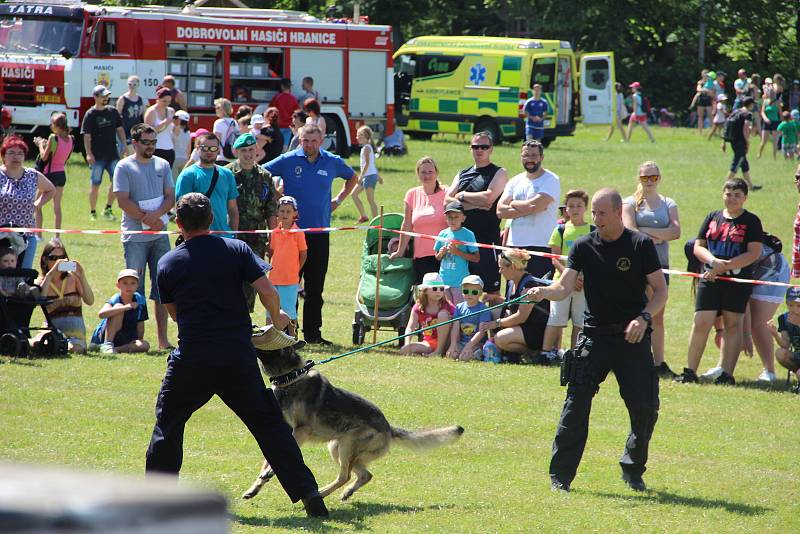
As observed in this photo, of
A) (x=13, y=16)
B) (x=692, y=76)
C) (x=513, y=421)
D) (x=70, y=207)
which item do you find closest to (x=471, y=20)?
(x=692, y=76)

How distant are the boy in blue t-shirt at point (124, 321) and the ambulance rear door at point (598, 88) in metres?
28.8

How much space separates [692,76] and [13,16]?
33134 mm

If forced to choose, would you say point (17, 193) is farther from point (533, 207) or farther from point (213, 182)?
point (533, 207)

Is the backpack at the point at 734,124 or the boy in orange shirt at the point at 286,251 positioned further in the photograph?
the backpack at the point at 734,124

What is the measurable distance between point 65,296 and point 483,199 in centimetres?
393

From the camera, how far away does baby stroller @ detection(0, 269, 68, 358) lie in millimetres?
9641

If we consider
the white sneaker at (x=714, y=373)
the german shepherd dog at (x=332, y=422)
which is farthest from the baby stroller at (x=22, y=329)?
the white sneaker at (x=714, y=373)

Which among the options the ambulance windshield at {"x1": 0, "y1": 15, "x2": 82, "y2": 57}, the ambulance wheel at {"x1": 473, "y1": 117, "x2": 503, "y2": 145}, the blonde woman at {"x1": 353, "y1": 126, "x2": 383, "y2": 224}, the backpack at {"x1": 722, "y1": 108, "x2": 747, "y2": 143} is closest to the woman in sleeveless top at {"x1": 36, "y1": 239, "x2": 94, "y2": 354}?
the blonde woman at {"x1": 353, "y1": 126, "x2": 383, "y2": 224}

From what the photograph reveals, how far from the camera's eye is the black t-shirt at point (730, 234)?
32.8 feet

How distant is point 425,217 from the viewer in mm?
11375

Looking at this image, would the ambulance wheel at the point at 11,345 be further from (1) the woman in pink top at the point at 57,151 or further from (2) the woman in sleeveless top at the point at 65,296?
(1) the woman in pink top at the point at 57,151

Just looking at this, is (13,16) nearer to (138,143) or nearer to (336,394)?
(138,143)

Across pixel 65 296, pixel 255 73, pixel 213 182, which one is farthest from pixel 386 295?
pixel 255 73

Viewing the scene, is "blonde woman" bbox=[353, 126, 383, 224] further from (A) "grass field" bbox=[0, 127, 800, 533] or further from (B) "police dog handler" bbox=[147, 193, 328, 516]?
(B) "police dog handler" bbox=[147, 193, 328, 516]
